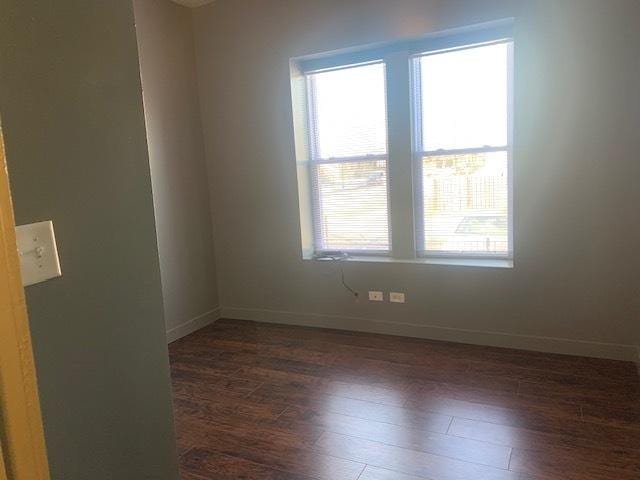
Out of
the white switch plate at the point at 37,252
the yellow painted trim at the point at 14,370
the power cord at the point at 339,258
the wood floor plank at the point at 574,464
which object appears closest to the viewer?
the yellow painted trim at the point at 14,370

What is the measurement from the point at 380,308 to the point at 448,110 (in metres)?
1.69

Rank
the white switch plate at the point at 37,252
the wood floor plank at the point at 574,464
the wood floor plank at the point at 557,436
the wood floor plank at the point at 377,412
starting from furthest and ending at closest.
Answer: the wood floor plank at the point at 377,412
the wood floor plank at the point at 557,436
the wood floor plank at the point at 574,464
the white switch plate at the point at 37,252

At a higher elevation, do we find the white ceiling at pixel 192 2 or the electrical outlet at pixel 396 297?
the white ceiling at pixel 192 2

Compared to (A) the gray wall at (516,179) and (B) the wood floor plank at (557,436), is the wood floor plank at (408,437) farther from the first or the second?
(A) the gray wall at (516,179)

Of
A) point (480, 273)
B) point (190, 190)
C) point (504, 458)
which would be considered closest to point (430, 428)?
point (504, 458)

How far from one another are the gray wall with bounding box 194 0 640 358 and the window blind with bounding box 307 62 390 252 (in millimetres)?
251

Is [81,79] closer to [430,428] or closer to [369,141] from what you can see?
[430,428]

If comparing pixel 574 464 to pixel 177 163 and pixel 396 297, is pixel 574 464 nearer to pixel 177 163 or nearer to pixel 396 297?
pixel 396 297

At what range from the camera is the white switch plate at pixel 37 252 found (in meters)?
0.88

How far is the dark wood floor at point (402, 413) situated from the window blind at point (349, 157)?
1.01 metres

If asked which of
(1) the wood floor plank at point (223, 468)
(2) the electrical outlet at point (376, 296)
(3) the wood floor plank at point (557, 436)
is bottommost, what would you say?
(3) the wood floor plank at point (557, 436)

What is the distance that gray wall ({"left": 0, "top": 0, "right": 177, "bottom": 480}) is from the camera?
0.91 m

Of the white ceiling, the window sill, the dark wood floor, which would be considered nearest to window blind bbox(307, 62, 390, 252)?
the window sill

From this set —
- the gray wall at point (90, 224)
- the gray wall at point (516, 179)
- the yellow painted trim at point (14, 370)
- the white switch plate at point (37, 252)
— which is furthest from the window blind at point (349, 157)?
the yellow painted trim at point (14, 370)
